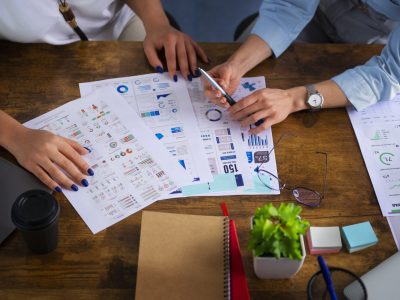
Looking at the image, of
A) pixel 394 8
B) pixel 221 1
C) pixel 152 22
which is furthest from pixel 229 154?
pixel 221 1

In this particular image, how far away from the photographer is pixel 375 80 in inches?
45.8

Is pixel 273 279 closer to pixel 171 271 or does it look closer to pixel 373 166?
pixel 171 271

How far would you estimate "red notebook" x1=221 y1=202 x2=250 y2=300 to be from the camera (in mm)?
885

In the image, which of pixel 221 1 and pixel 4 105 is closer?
pixel 4 105

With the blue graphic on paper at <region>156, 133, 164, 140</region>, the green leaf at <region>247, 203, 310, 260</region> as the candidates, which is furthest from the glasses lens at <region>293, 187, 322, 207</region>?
the blue graphic on paper at <region>156, 133, 164, 140</region>

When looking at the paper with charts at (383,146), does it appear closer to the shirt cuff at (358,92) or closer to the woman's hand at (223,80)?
the shirt cuff at (358,92)

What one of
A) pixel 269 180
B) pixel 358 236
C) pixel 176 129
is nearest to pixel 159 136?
pixel 176 129

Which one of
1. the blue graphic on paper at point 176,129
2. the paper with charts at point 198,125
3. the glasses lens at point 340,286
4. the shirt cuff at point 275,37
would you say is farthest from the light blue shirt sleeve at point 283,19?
the glasses lens at point 340,286

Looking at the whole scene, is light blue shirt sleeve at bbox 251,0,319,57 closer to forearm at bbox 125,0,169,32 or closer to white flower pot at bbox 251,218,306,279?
forearm at bbox 125,0,169,32

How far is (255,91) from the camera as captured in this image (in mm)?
1167

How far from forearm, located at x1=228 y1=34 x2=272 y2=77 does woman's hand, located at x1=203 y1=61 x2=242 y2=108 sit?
17 millimetres

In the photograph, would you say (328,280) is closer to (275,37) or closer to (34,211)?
(34,211)

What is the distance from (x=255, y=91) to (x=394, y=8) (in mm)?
482

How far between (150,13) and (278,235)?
0.82 meters
